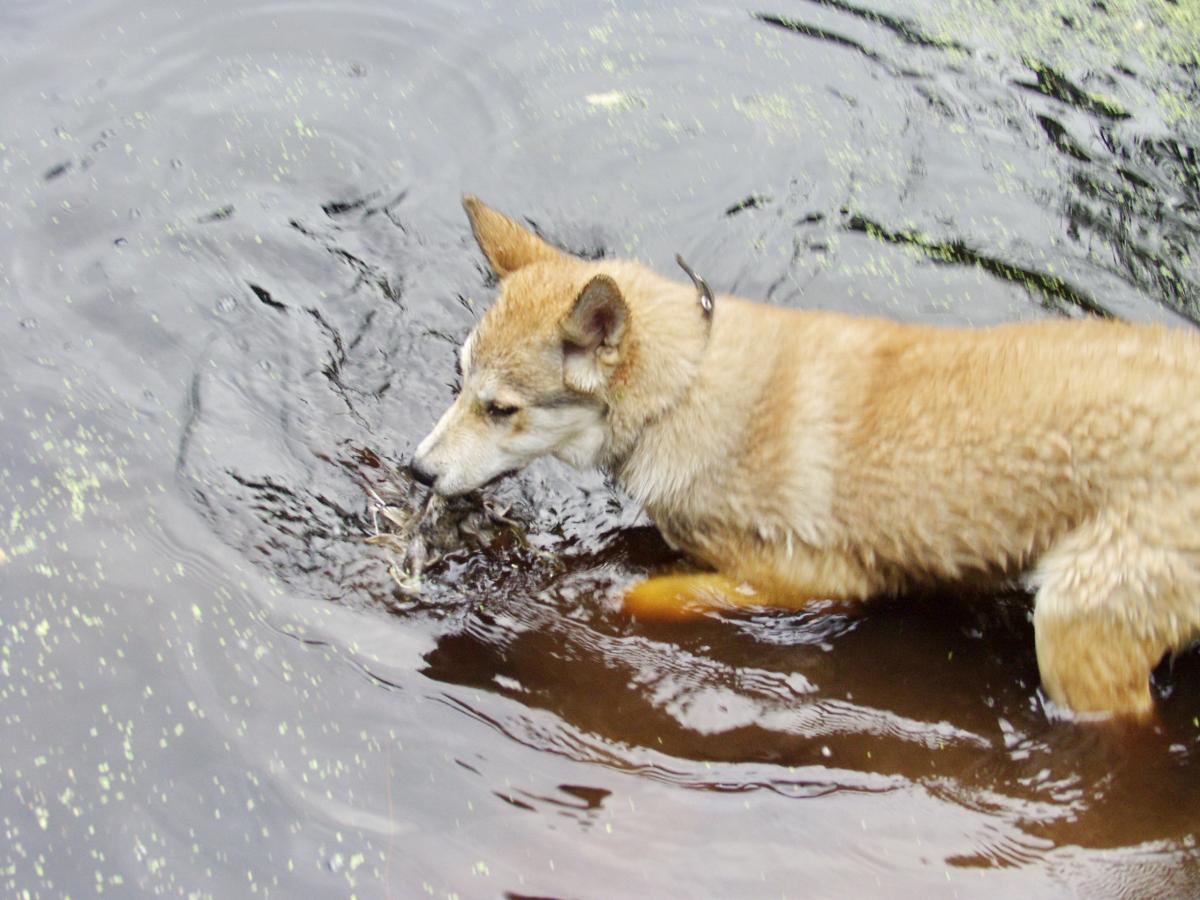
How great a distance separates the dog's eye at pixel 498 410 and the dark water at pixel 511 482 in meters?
0.69

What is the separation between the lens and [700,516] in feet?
15.4

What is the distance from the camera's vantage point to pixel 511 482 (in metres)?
5.29

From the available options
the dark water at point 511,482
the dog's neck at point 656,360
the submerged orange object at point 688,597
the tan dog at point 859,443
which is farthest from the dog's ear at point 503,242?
the submerged orange object at point 688,597

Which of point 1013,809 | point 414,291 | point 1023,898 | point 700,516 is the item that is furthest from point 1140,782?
point 414,291

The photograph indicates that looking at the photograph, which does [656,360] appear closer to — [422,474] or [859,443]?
[859,443]

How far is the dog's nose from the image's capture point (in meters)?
4.57

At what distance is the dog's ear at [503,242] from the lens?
16.1ft

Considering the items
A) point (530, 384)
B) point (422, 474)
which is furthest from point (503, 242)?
point (422, 474)

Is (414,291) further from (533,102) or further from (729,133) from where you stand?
(729,133)

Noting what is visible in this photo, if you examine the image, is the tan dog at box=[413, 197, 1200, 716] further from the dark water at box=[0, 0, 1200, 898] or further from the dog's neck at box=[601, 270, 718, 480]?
the dark water at box=[0, 0, 1200, 898]

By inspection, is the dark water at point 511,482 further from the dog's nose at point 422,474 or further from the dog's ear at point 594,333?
the dog's ear at point 594,333

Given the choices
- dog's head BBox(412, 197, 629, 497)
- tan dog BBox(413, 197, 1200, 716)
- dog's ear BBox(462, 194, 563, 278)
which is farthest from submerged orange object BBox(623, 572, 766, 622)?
dog's ear BBox(462, 194, 563, 278)

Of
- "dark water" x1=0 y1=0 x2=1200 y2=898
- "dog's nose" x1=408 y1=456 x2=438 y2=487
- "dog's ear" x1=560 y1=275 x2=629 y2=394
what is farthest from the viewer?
"dog's nose" x1=408 y1=456 x2=438 y2=487

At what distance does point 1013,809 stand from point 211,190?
530 centimetres
